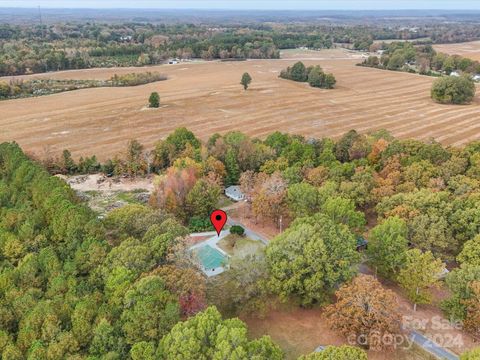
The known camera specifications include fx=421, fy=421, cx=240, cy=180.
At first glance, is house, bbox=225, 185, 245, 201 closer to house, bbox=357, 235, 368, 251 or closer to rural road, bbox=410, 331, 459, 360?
house, bbox=357, 235, 368, 251

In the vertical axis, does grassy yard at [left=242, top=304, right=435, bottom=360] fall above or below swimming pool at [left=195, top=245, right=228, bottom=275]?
below

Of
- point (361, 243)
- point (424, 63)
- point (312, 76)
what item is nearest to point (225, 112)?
point (312, 76)

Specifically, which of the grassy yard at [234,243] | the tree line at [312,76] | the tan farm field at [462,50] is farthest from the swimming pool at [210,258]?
the tan farm field at [462,50]

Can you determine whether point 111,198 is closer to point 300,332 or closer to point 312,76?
point 300,332

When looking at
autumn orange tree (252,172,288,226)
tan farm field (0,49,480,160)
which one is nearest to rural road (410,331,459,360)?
autumn orange tree (252,172,288,226)

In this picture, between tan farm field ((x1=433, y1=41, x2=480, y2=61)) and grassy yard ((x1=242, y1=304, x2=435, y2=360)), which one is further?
tan farm field ((x1=433, y1=41, x2=480, y2=61))

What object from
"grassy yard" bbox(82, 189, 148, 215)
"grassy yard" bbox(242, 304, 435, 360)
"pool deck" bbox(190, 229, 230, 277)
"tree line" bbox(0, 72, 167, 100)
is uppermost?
"tree line" bbox(0, 72, 167, 100)

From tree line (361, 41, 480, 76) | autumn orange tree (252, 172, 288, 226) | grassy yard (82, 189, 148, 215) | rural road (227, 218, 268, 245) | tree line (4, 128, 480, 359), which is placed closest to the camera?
tree line (4, 128, 480, 359)
